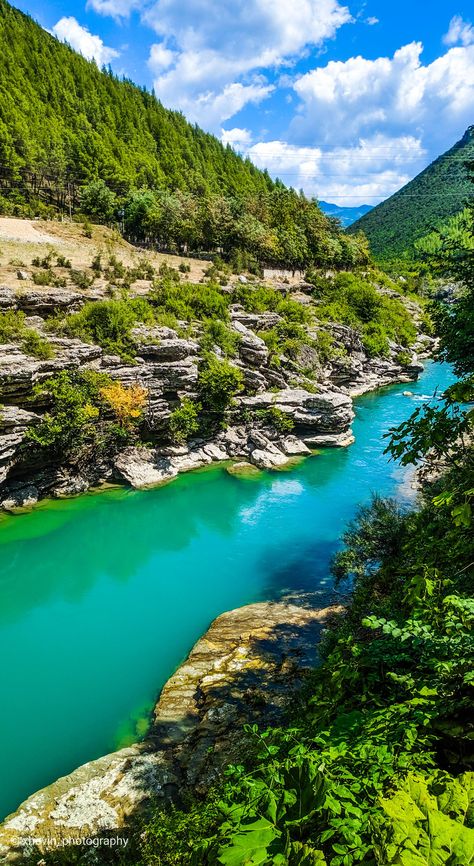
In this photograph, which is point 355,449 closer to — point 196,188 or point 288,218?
point 288,218

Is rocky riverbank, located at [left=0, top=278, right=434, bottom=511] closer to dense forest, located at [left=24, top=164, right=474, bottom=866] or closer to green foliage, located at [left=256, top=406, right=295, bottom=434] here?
green foliage, located at [left=256, top=406, right=295, bottom=434]

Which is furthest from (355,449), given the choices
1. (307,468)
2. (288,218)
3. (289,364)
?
(288,218)

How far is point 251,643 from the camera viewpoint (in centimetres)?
991

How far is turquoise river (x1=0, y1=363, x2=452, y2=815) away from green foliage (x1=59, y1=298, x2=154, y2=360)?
7.11m

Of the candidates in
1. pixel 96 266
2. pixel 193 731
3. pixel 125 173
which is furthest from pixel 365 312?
pixel 193 731

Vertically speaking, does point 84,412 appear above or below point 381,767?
above

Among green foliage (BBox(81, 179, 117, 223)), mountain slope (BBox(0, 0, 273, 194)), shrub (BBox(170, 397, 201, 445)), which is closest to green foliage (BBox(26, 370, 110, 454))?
shrub (BBox(170, 397, 201, 445))

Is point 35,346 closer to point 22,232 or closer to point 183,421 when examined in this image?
point 183,421

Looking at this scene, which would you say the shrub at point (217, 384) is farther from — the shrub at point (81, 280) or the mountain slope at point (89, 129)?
the mountain slope at point (89, 129)

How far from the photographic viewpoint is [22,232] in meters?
32.7

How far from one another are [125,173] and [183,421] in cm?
4421

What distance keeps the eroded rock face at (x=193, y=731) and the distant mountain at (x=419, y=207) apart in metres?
87.5

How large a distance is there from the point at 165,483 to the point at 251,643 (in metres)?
11.3

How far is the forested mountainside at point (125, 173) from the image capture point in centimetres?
4288
